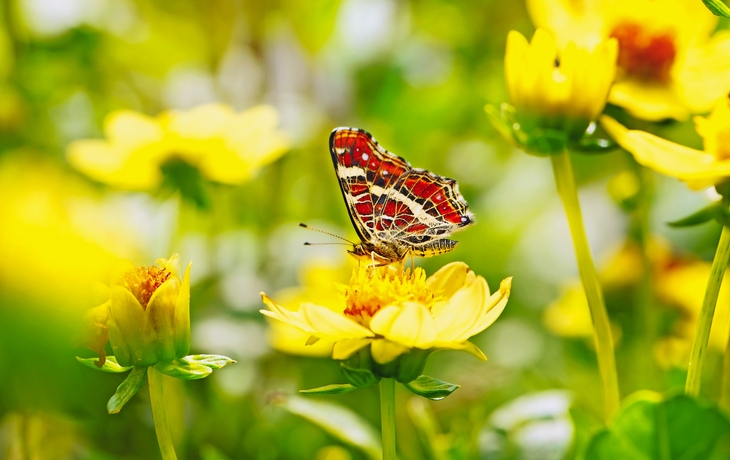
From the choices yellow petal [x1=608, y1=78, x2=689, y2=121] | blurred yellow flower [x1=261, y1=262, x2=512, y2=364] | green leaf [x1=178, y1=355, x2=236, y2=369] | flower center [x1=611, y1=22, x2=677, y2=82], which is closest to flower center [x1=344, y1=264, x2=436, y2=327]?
blurred yellow flower [x1=261, y1=262, x2=512, y2=364]

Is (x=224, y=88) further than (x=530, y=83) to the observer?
Yes

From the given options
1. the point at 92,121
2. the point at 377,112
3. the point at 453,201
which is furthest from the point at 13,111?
the point at 453,201

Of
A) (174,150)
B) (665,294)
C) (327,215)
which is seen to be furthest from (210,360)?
(327,215)

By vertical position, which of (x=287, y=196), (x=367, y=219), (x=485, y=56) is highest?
(x=485, y=56)

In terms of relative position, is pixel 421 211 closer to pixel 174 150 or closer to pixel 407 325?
pixel 407 325

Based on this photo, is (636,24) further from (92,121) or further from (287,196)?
(92,121)

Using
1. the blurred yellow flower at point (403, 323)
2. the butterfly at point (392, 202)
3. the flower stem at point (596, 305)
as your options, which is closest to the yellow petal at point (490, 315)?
the blurred yellow flower at point (403, 323)
